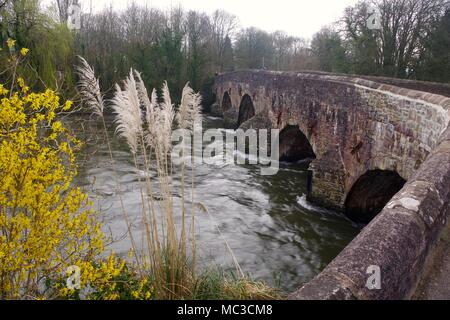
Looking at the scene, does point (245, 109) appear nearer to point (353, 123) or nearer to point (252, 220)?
point (252, 220)

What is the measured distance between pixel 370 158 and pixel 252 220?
342cm

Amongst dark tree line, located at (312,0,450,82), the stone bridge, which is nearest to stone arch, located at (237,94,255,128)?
the stone bridge

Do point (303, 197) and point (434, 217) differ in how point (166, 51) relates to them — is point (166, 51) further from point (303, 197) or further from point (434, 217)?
point (434, 217)

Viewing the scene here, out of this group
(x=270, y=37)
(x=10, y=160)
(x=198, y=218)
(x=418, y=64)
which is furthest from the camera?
(x=270, y=37)

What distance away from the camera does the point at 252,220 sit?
35.2ft

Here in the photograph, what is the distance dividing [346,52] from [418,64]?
6.56 m

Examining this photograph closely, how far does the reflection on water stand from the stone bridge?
106cm

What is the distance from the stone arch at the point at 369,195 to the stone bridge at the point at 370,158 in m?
0.03

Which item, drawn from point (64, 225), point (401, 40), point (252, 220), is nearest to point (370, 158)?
point (252, 220)

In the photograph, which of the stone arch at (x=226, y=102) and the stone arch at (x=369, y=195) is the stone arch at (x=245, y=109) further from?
the stone arch at (x=369, y=195)

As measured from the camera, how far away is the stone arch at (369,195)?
10064mm
